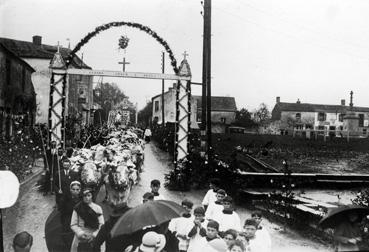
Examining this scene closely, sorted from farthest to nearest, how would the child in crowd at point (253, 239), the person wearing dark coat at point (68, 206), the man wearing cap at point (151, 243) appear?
the person wearing dark coat at point (68, 206), the child in crowd at point (253, 239), the man wearing cap at point (151, 243)

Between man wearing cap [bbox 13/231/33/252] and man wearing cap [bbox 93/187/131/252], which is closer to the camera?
man wearing cap [bbox 13/231/33/252]

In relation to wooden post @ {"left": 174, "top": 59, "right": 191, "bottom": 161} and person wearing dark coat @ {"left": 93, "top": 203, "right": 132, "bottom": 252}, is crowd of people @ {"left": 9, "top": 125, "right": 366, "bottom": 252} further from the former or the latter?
wooden post @ {"left": 174, "top": 59, "right": 191, "bottom": 161}

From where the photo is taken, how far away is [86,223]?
624 centimetres

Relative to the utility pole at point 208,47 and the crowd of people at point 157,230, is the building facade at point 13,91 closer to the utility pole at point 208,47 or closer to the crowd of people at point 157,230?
the utility pole at point 208,47

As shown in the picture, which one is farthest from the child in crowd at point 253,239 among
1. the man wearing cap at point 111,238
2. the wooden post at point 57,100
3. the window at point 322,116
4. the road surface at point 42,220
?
the window at point 322,116

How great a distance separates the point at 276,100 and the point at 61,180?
75.5m

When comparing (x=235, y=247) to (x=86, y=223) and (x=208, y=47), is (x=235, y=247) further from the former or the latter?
(x=208, y=47)

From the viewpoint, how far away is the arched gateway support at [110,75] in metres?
13.6

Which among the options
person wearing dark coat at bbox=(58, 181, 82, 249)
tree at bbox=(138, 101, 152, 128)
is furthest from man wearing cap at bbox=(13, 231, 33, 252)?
tree at bbox=(138, 101, 152, 128)

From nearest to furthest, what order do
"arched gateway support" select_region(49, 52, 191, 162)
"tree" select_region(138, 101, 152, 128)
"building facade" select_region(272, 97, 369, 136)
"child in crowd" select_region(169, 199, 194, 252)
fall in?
"child in crowd" select_region(169, 199, 194, 252) < "arched gateway support" select_region(49, 52, 191, 162) < "building facade" select_region(272, 97, 369, 136) < "tree" select_region(138, 101, 152, 128)

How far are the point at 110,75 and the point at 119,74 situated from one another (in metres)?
0.29

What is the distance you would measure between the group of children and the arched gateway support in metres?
6.82

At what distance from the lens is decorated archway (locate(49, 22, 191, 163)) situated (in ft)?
45.5

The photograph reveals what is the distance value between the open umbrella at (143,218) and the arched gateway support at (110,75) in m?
8.55
